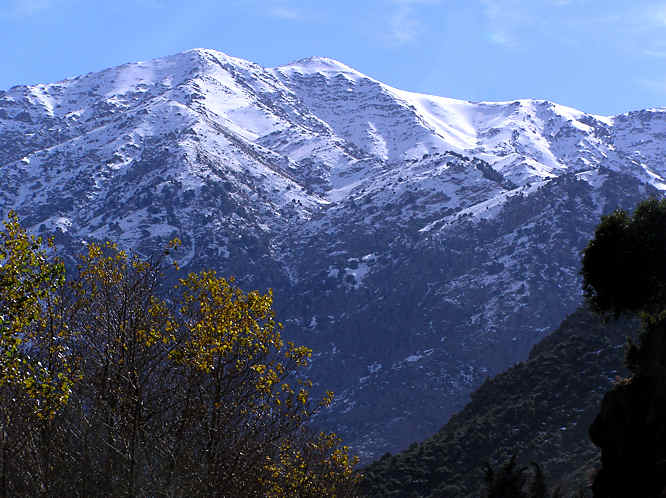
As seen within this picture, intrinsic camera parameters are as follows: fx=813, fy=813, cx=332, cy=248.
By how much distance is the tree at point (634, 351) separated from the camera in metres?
29.5

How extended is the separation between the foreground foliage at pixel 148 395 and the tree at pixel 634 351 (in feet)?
38.0

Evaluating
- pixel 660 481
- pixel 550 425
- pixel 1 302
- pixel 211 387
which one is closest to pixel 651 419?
pixel 660 481

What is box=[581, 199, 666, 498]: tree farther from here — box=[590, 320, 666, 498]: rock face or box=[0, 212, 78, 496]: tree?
box=[0, 212, 78, 496]: tree

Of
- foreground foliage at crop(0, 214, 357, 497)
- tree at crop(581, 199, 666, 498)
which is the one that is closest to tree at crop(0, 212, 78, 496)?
foreground foliage at crop(0, 214, 357, 497)

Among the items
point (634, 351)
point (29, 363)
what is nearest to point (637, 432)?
point (634, 351)

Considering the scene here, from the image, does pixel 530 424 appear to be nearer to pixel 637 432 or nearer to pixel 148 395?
pixel 637 432

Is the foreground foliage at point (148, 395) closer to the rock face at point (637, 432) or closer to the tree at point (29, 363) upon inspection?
the tree at point (29, 363)

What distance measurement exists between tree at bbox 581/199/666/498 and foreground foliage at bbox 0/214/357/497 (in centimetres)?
1158

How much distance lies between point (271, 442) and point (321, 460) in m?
11.2

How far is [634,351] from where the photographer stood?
3528cm

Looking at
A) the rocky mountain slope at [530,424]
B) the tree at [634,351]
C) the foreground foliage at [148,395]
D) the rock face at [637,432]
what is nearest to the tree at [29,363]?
the foreground foliage at [148,395]

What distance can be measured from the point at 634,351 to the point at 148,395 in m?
21.0

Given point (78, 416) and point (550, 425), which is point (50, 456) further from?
point (550, 425)

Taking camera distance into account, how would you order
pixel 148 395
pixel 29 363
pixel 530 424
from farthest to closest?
pixel 530 424, pixel 148 395, pixel 29 363
